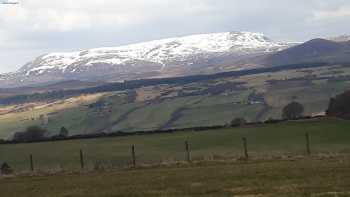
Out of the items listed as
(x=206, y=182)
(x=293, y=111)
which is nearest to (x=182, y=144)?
(x=206, y=182)

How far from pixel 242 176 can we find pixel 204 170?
595cm

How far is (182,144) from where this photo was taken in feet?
233

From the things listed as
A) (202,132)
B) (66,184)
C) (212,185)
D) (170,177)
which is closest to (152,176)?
(170,177)

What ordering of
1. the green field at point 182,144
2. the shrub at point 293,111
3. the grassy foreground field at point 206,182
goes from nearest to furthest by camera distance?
the grassy foreground field at point 206,182 < the green field at point 182,144 < the shrub at point 293,111

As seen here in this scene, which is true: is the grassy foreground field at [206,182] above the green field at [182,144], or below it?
above

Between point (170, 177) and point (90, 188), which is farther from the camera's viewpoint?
point (170, 177)

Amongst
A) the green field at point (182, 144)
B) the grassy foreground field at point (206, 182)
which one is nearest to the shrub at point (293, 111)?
the green field at point (182, 144)

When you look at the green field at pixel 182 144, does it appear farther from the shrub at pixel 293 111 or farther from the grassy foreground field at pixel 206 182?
the shrub at pixel 293 111

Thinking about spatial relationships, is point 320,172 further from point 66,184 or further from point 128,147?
point 128,147

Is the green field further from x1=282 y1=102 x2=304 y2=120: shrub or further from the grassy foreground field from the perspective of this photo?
x1=282 y1=102 x2=304 y2=120: shrub

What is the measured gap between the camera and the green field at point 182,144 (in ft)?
203

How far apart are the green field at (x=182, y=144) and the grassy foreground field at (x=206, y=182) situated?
19.5 metres

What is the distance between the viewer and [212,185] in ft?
96.2

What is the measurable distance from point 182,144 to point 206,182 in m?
40.3
